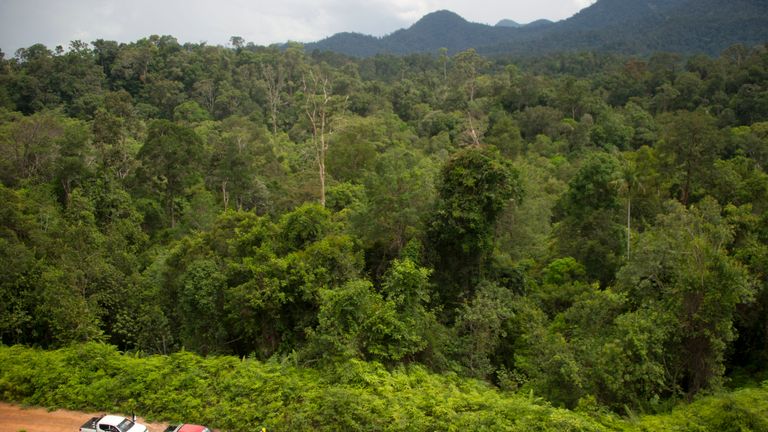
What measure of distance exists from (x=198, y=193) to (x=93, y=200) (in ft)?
15.8

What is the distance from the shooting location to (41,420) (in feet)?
38.5

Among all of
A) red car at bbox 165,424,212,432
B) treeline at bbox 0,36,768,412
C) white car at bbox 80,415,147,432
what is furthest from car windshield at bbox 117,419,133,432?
treeline at bbox 0,36,768,412

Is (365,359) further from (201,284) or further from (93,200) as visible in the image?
(93,200)

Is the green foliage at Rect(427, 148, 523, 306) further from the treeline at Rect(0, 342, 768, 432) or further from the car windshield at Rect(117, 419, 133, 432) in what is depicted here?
the car windshield at Rect(117, 419, 133, 432)

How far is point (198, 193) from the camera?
86.3 feet

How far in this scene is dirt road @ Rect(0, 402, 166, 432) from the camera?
11.4 m

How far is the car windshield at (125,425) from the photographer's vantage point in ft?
35.8

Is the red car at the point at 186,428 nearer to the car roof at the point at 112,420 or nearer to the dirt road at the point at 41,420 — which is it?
the dirt road at the point at 41,420

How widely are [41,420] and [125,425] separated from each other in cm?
229

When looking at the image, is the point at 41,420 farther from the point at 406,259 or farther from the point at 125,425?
the point at 406,259

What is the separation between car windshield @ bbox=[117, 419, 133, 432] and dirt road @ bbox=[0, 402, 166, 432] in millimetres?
448

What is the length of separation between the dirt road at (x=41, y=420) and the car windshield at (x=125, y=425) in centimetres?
45

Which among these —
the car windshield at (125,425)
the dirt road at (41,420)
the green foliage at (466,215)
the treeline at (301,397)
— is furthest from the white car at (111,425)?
the green foliage at (466,215)

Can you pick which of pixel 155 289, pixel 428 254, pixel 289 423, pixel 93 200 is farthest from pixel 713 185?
pixel 93 200
